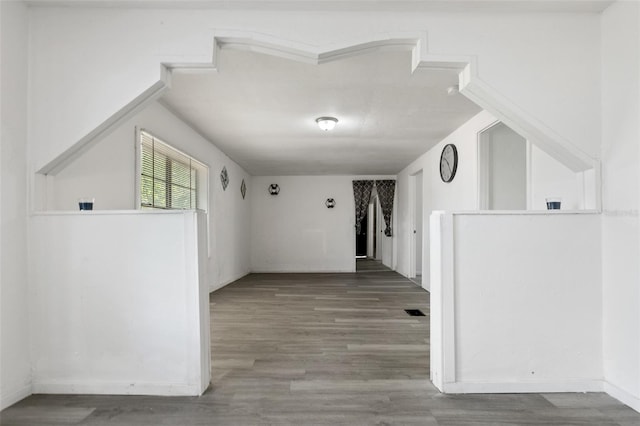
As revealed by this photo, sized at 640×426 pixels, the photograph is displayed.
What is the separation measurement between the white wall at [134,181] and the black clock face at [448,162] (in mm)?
3506

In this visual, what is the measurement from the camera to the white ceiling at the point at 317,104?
2764 millimetres

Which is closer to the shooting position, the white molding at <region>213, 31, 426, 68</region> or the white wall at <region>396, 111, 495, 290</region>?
the white molding at <region>213, 31, 426, 68</region>

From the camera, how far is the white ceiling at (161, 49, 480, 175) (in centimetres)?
276

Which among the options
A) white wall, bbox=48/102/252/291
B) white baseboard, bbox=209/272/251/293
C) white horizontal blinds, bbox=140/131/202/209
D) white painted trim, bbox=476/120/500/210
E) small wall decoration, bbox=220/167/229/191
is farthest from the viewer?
small wall decoration, bbox=220/167/229/191

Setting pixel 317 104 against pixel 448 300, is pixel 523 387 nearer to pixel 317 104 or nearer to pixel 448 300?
pixel 448 300

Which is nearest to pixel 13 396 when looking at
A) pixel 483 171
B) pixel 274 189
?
pixel 483 171

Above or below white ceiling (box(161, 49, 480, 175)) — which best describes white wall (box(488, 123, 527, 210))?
below

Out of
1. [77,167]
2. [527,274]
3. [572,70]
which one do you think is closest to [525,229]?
[527,274]

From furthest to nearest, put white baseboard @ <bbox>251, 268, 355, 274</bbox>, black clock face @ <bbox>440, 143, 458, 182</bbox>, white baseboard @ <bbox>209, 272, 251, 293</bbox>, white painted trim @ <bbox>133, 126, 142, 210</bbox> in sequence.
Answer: white baseboard @ <bbox>251, 268, 355, 274</bbox>, white baseboard @ <bbox>209, 272, 251, 293</bbox>, black clock face @ <bbox>440, 143, 458, 182</bbox>, white painted trim @ <bbox>133, 126, 142, 210</bbox>

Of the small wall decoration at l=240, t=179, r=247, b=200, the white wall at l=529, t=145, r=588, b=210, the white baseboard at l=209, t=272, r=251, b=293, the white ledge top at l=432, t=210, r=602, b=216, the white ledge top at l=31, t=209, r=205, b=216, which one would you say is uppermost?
the small wall decoration at l=240, t=179, r=247, b=200

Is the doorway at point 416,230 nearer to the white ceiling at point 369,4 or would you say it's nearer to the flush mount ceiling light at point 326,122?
the flush mount ceiling light at point 326,122

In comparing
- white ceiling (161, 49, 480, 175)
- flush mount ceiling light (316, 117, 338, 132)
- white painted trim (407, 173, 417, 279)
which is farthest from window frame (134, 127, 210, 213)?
white painted trim (407, 173, 417, 279)

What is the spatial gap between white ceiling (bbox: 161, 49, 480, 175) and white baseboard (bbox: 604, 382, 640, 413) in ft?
7.14

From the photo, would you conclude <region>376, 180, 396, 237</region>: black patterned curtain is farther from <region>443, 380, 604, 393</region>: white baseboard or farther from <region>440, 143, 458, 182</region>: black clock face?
<region>443, 380, 604, 393</region>: white baseboard
